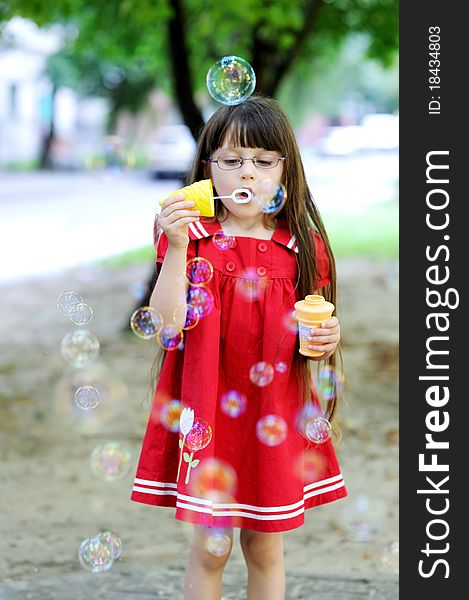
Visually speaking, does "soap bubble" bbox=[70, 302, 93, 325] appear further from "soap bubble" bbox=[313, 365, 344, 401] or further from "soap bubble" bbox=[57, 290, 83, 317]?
"soap bubble" bbox=[313, 365, 344, 401]

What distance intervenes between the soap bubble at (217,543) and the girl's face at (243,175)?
0.82 meters

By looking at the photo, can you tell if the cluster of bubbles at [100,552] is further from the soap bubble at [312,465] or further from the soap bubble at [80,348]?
the soap bubble at [312,465]

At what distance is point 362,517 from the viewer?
3.86m

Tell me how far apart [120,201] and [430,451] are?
1354 cm

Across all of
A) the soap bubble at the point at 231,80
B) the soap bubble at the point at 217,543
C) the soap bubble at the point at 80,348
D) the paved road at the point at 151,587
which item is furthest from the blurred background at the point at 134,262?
the soap bubble at the point at 217,543

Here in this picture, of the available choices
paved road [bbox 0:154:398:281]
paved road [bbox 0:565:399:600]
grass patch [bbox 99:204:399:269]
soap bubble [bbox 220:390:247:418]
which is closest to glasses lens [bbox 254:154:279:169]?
soap bubble [bbox 220:390:247:418]

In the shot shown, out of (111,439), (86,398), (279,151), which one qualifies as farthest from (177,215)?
(111,439)

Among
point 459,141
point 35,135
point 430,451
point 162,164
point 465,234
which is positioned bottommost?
point 430,451

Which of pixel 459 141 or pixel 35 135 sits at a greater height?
pixel 35 135

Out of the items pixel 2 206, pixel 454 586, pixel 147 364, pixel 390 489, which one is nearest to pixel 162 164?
pixel 2 206

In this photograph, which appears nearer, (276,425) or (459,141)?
(276,425)

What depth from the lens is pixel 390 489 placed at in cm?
411

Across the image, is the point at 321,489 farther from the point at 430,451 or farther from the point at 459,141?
the point at 459,141

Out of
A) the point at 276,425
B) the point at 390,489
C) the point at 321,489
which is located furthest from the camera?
the point at 390,489
